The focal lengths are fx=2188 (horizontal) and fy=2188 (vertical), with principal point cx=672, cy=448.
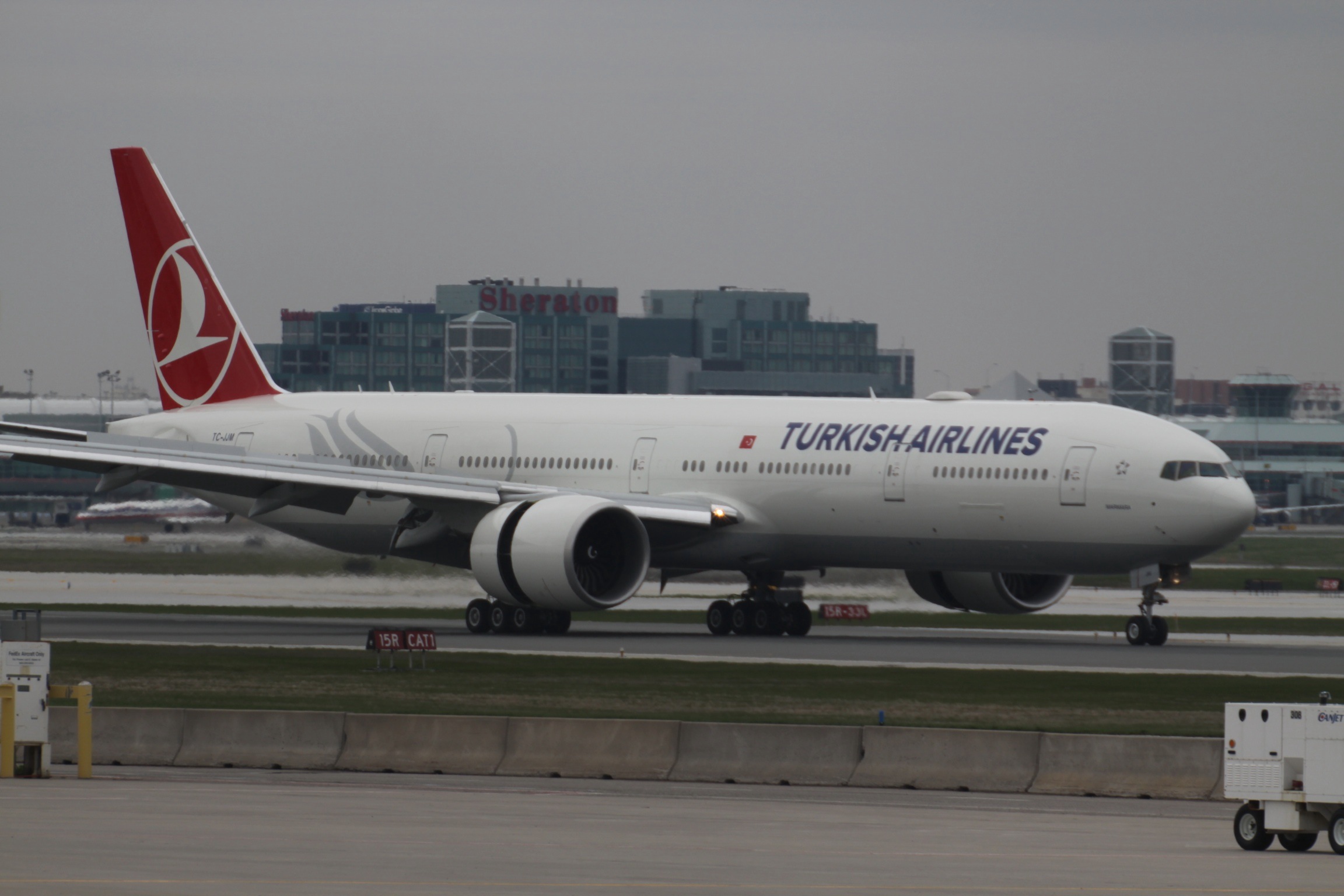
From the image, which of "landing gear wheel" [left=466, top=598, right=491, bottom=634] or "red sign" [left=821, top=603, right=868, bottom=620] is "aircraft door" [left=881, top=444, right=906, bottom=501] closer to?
"red sign" [left=821, top=603, right=868, bottom=620]

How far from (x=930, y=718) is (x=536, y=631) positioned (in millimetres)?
17943

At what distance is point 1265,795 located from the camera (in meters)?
16.9

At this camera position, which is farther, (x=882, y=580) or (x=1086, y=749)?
(x=882, y=580)

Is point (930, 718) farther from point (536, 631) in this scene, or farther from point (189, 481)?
point (189, 481)

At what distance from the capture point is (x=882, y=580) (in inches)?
1876

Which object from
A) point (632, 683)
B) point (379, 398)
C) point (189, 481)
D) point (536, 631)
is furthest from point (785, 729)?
point (379, 398)

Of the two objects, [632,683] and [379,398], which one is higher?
[379,398]

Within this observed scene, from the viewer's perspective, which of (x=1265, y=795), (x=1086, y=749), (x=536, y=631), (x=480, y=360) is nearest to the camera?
(x=1265, y=795)

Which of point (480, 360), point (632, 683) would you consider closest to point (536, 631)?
point (632, 683)

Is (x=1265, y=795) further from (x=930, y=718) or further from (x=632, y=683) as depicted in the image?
(x=632, y=683)

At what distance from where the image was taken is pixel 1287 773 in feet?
55.1

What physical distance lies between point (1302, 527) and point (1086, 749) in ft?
408

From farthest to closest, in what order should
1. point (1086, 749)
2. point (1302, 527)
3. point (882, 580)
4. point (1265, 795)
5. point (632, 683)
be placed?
point (1302, 527)
point (882, 580)
point (632, 683)
point (1086, 749)
point (1265, 795)

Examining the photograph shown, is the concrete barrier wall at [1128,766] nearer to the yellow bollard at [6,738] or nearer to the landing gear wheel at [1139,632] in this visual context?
the yellow bollard at [6,738]
